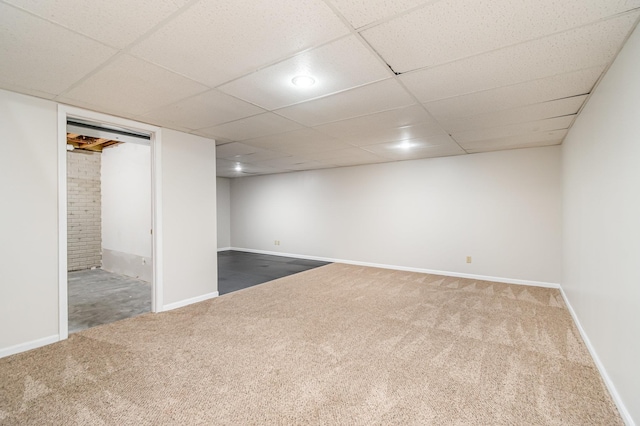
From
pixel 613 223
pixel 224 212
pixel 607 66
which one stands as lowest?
pixel 613 223

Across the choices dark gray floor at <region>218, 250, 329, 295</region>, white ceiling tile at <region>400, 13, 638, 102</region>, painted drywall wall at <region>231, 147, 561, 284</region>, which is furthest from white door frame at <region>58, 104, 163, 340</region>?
painted drywall wall at <region>231, 147, 561, 284</region>

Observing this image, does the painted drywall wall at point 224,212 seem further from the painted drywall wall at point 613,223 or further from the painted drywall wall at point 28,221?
the painted drywall wall at point 613,223

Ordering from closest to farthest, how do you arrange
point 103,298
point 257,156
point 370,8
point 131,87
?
point 370,8
point 131,87
point 103,298
point 257,156

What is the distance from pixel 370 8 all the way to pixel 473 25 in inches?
24.3

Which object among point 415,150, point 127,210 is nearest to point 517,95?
point 415,150

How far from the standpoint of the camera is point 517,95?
2613 millimetres

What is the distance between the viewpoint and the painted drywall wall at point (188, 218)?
3711 millimetres

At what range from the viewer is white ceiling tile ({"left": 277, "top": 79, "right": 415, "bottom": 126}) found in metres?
2.52

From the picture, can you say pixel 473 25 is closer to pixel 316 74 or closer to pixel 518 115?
pixel 316 74

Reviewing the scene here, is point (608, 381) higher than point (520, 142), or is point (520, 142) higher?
point (520, 142)

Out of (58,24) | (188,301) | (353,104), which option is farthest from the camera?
(188,301)

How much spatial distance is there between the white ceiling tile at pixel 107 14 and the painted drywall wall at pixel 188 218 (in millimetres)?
2144

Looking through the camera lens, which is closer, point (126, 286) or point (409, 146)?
point (409, 146)

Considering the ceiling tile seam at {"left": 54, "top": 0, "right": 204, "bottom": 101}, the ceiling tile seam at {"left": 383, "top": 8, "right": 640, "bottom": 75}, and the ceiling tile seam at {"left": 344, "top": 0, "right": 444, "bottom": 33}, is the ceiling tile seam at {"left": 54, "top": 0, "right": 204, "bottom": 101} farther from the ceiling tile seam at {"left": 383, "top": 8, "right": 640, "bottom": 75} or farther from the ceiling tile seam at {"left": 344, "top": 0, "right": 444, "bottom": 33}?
the ceiling tile seam at {"left": 383, "top": 8, "right": 640, "bottom": 75}
